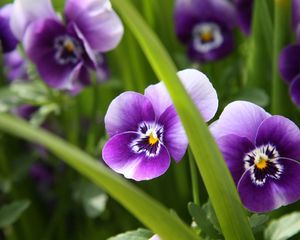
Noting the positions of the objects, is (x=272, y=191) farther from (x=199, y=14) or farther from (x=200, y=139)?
(x=199, y=14)

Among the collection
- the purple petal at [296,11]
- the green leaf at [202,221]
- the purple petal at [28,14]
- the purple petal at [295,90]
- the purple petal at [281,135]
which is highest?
the purple petal at [28,14]

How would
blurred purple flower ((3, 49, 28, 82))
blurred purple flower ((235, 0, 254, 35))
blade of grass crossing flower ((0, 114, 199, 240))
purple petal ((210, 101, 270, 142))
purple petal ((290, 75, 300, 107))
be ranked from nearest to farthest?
1. blade of grass crossing flower ((0, 114, 199, 240))
2. purple petal ((210, 101, 270, 142))
3. purple petal ((290, 75, 300, 107))
4. blurred purple flower ((235, 0, 254, 35))
5. blurred purple flower ((3, 49, 28, 82))

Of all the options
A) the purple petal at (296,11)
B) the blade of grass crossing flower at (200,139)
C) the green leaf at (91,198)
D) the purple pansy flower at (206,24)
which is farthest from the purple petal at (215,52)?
the blade of grass crossing flower at (200,139)

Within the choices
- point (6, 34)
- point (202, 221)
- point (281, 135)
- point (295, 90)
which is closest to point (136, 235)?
point (202, 221)

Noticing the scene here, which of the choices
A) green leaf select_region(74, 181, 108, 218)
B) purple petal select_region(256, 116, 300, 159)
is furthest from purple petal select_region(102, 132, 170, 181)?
green leaf select_region(74, 181, 108, 218)

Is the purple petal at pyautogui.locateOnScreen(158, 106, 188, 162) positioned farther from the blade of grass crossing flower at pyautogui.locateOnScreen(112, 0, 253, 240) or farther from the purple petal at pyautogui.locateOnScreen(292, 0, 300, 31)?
the purple petal at pyautogui.locateOnScreen(292, 0, 300, 31)

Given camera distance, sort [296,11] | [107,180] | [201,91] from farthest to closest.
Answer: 1. [296,11]
2. [201,91]
3. [107,180]

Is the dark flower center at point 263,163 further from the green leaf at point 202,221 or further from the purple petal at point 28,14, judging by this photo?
the purple petal at point 28,14
